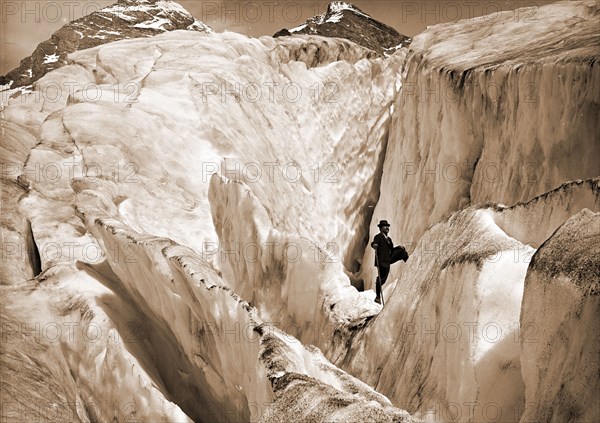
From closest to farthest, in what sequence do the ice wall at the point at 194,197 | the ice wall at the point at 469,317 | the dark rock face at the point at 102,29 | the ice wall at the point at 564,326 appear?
the ice wall at the point at 564,326 → the ice wall at the point at 469,317 → the ice wall at the point at 194,197 → the dark rock face at the point at 102,29

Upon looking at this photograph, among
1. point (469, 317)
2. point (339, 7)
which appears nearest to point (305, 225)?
point (469, 317)

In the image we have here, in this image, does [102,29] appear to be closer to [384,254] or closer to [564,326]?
[384,254]

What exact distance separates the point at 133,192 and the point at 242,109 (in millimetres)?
2244

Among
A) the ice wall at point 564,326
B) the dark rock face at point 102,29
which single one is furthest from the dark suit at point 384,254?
the dark rock face at point 102,29

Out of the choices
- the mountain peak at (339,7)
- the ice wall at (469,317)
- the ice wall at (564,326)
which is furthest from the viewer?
the mountain peak at (339,7)

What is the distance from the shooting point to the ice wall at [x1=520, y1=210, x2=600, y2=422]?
2.26 meters

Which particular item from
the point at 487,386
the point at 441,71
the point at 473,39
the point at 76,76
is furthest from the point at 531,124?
the point at 76,76

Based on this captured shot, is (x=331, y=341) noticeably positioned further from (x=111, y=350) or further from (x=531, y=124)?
(x=531, y=124)

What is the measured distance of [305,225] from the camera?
7668 millimetres

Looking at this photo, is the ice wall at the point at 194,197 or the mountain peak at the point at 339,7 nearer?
the ice wall at the point at 194,197

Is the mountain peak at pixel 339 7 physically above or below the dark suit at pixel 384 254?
above

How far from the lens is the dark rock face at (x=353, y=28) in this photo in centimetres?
1289

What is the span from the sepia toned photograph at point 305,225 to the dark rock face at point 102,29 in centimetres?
390

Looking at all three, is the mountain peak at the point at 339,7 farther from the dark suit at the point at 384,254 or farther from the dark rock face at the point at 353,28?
the dark suit at the point at 384,254
